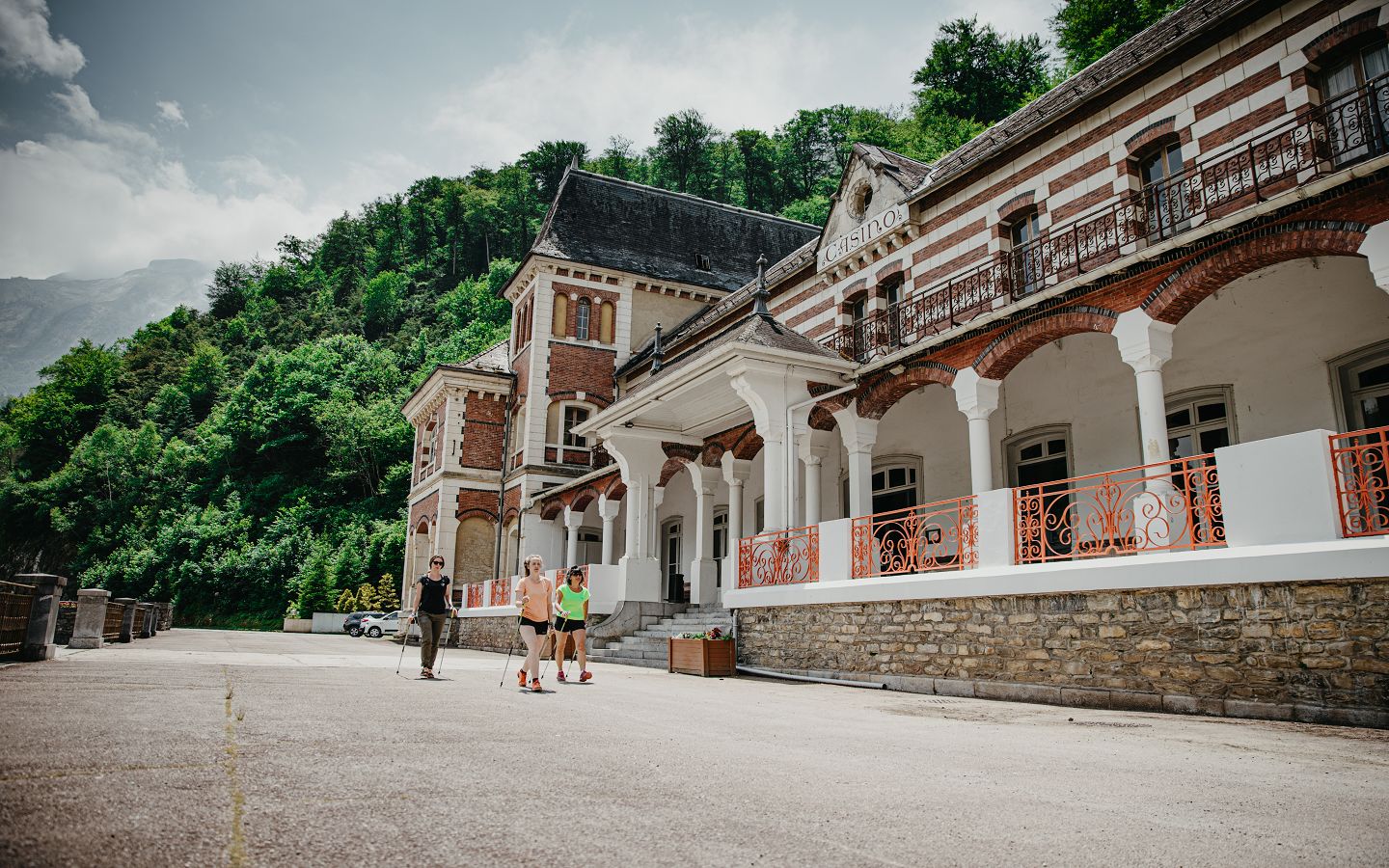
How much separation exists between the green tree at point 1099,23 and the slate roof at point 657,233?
12.4m

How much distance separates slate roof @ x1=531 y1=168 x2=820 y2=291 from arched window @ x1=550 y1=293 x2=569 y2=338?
4.31 ft

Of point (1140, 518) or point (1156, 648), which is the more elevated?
point (1140, 518)

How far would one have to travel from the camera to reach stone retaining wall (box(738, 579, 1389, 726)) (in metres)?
7.06

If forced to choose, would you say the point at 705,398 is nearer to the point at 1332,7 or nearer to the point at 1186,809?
the point at 1332,7

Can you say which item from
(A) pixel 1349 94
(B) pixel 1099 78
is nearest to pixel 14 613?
(A) pixel 1349 94

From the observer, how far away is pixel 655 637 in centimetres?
1717

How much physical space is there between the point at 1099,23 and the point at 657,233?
18.9 m

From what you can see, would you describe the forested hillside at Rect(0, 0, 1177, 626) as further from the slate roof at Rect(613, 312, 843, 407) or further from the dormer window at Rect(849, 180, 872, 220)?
the slate roof at Rect(613, 312, 843, 407)

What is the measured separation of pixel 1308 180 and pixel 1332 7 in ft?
9.55

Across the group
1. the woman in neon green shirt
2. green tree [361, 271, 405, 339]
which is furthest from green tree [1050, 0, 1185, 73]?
green tree [361, 271, 405, 339]

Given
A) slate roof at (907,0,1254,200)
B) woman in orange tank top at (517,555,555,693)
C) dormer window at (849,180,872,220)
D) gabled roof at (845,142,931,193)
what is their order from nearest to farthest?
woman in orange tank top at (517,555,555,693)
slate roof at (907,0,1254,200)
gabled roof at (845,142,931,193)
dormer window at (849,180,872,220)

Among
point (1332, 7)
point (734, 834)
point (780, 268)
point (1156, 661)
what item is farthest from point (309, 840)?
point (780, 268)

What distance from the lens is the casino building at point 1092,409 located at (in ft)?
25.9

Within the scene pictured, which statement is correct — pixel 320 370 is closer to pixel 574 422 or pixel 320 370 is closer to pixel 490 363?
pixel 490 363
